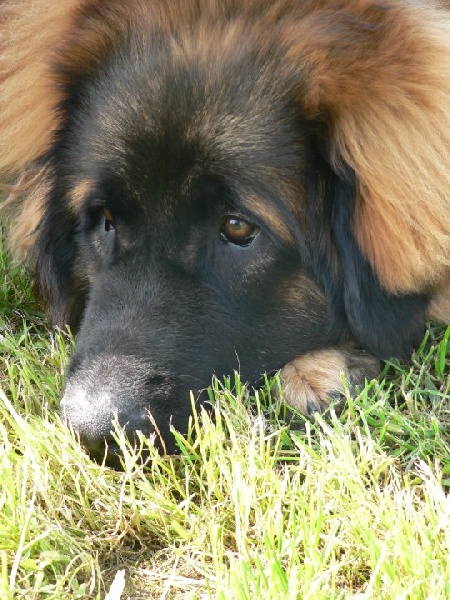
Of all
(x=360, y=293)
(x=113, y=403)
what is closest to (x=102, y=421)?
(x=113, y=403)

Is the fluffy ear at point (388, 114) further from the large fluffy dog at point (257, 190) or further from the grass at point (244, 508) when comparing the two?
the grass at point (244, 508)

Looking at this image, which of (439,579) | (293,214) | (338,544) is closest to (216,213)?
(293,214)

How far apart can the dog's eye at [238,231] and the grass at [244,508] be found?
426 millimetres

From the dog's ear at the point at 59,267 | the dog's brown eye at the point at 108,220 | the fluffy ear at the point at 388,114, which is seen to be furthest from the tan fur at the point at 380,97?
the dog's ear at the point at 59,267

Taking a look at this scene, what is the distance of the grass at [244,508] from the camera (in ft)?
6.04

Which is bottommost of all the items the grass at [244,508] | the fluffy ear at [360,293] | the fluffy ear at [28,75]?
the grass at [244,508]

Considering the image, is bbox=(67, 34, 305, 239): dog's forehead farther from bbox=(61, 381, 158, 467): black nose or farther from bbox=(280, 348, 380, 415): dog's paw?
bbox=(61, 381, 158, 467): black nose

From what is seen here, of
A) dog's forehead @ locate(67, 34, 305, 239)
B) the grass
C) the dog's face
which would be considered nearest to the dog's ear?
the dog's face

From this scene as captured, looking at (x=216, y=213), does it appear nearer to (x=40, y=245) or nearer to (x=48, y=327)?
(x=40, y=245)

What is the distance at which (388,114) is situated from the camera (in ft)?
8.14

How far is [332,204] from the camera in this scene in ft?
8.52

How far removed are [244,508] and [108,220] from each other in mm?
1098

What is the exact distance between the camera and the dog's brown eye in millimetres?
2676

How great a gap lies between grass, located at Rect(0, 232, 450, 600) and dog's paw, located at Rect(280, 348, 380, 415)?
66mm
